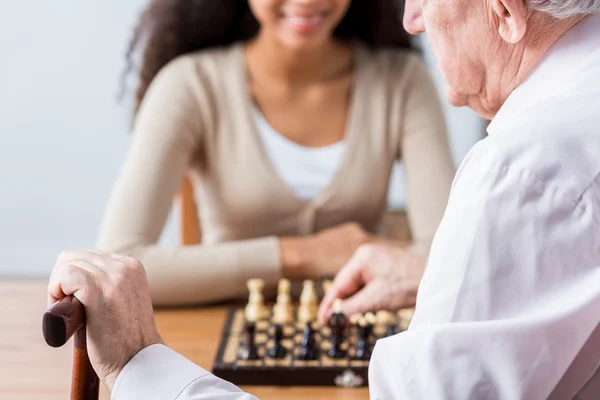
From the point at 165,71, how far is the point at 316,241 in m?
0.63

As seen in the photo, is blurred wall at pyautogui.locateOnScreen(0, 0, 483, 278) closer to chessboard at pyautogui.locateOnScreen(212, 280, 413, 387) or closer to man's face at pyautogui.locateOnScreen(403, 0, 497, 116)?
chessboard at pyautogui.locateOnScreen(212, 280, 413, 387)

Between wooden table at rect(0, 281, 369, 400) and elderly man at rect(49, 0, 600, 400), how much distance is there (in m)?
0.38

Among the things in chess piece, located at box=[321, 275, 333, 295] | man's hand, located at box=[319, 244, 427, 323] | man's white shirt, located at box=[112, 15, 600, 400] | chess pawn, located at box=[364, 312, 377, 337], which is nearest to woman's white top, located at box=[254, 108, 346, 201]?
chess piece, located at box=[321, 275, 333, 295]

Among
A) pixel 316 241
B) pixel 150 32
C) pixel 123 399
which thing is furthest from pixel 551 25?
pixel 150 32

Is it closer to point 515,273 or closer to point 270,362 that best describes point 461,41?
point 515,273

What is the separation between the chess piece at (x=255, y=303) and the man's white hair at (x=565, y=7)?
0.91 m

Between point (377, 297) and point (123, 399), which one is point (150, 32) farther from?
point (123, 399)

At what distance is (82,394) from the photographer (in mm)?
1003

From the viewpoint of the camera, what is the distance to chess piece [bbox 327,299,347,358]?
55.9 inches

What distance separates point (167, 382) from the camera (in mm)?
996

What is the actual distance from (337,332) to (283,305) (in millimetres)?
232

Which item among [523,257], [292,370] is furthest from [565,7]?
[292,370]

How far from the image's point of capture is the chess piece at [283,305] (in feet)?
5.44

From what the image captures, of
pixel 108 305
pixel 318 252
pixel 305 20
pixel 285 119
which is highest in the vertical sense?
pixel 108 305
